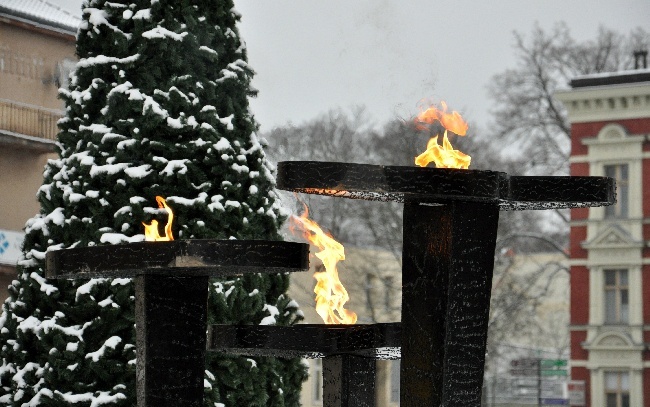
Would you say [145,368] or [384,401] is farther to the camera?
[384,401]

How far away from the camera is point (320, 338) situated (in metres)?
6.99

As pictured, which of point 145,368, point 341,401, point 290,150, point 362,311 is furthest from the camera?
point 362,311

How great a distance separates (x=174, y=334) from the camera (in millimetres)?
6816

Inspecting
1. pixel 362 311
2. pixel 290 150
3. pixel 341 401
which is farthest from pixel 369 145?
pixel 341 401

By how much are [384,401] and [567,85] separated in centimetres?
895

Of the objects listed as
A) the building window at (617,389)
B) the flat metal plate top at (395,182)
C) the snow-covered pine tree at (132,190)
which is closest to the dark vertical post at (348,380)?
the flat metal plate top at (395,182)

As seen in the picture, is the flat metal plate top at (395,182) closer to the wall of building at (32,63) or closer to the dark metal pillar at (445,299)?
the dark metal pillar at (445,299)

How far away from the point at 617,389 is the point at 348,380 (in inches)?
971

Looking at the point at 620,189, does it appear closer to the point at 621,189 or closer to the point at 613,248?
the point at 621,189

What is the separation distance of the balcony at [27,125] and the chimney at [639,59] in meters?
15.8

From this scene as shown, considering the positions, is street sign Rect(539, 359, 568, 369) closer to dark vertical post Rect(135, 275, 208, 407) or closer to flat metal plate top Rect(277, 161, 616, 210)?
dark vertical post Rect(135, 275, 208, 407)

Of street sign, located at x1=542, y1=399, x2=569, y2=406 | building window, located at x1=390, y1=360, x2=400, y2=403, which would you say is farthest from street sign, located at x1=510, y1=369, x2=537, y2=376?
building window, located at x1=390, y1=360, x2=400, y2=403

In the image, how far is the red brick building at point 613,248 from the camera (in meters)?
31.0

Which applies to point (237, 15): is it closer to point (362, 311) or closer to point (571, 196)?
point (571, 196)
